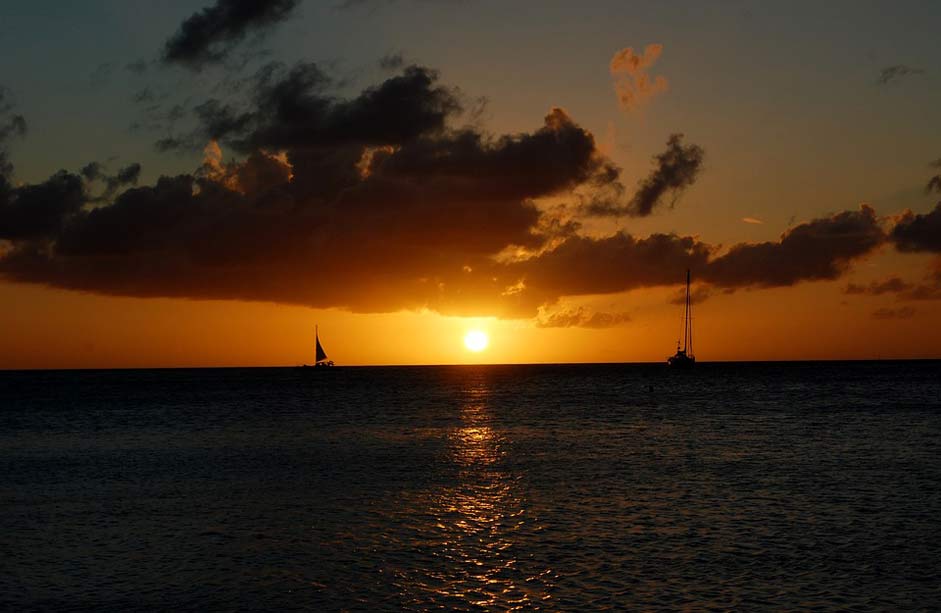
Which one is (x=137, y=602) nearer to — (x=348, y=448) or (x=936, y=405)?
(x=348, y=448)

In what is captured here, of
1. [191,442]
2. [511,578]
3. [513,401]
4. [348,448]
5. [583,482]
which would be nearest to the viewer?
[511,578]

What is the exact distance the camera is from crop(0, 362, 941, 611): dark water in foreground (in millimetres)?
30859

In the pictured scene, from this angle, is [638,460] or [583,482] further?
[638,460]

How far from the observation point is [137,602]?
97.5ft

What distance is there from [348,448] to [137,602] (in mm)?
49989

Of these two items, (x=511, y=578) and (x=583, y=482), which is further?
(x=583, y=482)

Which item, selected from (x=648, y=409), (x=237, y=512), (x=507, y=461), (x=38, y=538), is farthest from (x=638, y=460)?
(x=648, y=409)

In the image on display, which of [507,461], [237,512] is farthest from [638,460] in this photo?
[237,512]

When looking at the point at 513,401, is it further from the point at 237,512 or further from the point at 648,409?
the point at 237,512

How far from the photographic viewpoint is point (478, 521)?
1700 inches

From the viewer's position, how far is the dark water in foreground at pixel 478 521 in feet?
101

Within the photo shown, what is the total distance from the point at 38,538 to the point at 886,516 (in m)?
40.2

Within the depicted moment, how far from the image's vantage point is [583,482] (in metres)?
55.2

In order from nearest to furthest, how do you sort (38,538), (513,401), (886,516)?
(38,538) < (886,516) < (513,401)
